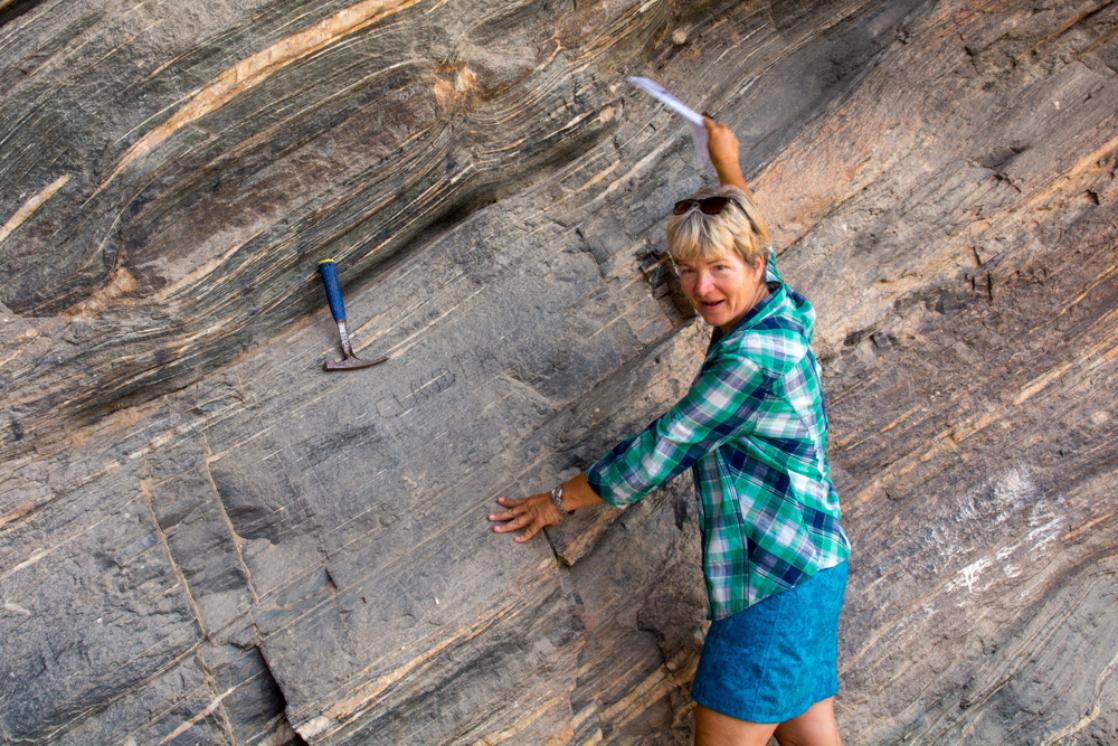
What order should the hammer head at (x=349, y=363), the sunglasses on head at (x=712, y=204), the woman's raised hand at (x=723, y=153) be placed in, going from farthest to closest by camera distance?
the hammer head at (x=349, y=363) → the woman's raised hand at (x=723, y=153) → the sunglasses on head at (x=712, y=204)

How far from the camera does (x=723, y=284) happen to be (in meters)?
3.54

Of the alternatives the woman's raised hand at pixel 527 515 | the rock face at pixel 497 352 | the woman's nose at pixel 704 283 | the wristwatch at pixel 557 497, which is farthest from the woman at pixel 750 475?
the rock face at pixel 497 352

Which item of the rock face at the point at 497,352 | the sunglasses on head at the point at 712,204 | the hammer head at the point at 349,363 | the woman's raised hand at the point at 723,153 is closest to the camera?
the sunglasses on head at the point at 712,204

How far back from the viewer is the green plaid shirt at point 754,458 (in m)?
3.46

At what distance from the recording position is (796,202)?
490 centimetres

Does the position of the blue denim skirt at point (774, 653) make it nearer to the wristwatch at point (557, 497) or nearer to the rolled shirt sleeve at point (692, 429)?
the rolled shirt sleeve at point (692, 429)

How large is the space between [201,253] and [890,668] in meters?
3.68

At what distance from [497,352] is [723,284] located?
135 cm

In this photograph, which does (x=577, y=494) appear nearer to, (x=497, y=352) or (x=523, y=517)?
(x=523, y=517)

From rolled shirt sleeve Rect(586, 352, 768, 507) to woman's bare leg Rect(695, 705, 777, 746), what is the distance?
85 centimetres

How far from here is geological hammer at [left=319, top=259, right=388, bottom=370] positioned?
14.6 feet

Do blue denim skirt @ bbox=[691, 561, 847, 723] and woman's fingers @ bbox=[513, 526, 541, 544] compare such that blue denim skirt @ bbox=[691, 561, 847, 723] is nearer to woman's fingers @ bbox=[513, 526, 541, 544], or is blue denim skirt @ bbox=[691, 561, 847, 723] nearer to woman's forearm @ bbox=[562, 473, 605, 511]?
woman's forearm @ bbox=[562, 473, 605, 511]

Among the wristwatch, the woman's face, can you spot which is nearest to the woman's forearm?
the wristwatch

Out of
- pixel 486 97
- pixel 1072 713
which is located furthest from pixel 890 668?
pixel 486 97
